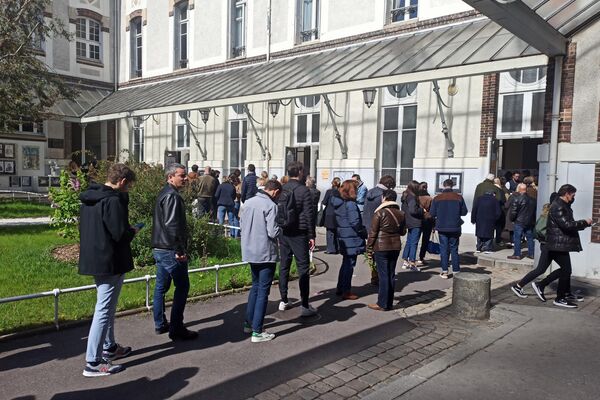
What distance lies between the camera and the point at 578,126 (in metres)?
8.64

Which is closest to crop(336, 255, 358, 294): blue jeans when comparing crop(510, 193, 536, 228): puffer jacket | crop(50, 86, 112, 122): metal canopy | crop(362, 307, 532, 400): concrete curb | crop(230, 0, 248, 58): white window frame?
crop(362, 307, 532, 400): concrete curb

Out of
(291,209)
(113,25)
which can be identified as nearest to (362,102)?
(291,209)

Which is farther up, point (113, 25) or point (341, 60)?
point (113, 25)

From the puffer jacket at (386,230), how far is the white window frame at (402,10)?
430 inches

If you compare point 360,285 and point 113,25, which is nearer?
point 360,285

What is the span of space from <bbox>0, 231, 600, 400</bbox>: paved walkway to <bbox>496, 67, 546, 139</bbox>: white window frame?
24.3 ft

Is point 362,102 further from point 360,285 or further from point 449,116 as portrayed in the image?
point 360,285

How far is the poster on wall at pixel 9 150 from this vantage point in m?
22.8

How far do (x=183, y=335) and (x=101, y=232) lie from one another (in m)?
1.59

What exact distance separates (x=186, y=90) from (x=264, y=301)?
1616 cm

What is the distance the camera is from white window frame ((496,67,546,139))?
13.0m

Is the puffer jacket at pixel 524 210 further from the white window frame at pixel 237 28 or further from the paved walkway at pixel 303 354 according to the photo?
the white window frame at pixel 237 28

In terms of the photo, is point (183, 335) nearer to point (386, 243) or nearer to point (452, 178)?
point (386, 243)

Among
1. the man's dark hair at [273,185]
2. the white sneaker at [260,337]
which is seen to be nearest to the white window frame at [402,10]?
the man's dark hair at [273,185]
